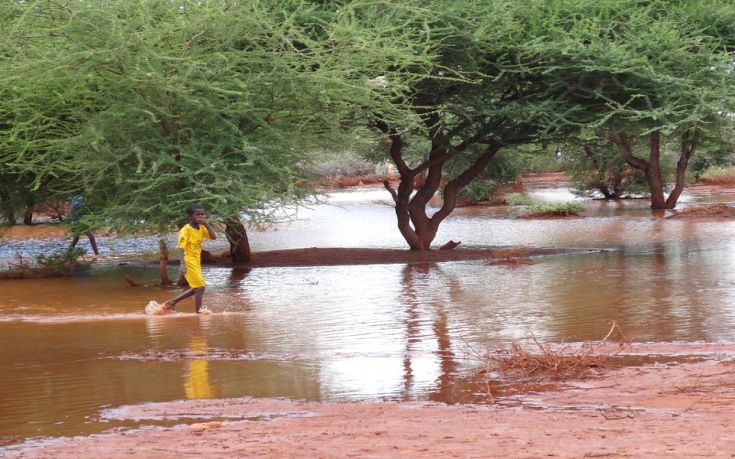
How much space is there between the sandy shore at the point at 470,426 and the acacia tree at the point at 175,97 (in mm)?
8567

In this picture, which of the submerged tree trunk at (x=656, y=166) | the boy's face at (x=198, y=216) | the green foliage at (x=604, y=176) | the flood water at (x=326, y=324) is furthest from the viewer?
the green foliage at (x=604, y=176)

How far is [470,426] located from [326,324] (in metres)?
6.55

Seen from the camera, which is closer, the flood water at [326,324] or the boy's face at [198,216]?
the flood water at [326,324]

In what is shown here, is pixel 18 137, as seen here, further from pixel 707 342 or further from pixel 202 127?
pixel 707 342

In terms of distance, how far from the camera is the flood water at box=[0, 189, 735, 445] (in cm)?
959

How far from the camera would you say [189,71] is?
53.8 feet

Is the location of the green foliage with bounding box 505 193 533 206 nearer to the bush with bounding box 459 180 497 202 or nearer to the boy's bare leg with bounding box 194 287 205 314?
the bush with bounding box 459 180 497 202

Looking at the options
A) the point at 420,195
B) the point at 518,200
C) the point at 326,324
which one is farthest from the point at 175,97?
the point at 518,200

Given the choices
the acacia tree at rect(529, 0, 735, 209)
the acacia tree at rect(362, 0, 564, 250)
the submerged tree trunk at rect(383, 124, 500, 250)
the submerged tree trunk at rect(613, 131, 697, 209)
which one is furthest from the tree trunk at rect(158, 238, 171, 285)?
the submerged tree trunk at rect(613, 131, 697, 209)

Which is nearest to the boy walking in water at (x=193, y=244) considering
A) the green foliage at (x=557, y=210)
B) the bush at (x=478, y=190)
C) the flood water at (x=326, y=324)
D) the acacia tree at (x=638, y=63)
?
the flood water at (x=326, y=324)

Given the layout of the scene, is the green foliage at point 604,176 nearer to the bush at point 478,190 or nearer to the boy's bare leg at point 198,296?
the bush at point 478,190

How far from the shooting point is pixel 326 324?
13.8 m

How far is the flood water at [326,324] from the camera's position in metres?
9.59

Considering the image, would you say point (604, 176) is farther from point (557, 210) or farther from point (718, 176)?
point (718, 176)
